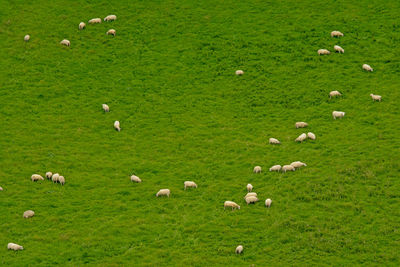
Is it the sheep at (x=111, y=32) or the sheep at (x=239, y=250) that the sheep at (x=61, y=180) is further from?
the sheep at (x=111, y=32)

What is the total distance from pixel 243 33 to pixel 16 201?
22908mm

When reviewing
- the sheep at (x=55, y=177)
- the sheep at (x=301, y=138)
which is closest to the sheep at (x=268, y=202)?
the sheep at (x=301, y=138)

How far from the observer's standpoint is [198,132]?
36812mm

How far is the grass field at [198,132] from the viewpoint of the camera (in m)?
27.3

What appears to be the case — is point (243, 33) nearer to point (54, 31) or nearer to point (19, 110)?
point (54, 31)

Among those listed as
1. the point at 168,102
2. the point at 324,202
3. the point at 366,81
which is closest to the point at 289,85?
the point at 366,81

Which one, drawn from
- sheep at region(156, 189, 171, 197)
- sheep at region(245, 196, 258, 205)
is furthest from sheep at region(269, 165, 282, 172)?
sheep at region(156, 189, 171, 197)

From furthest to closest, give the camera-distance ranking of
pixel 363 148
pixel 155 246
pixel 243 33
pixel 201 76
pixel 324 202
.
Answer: pixel 243 33 < pixel 201 76 < pixel 363 148 < pixel 324 202 < pixel 155 246

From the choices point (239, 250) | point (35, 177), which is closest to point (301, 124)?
point (239, 250)

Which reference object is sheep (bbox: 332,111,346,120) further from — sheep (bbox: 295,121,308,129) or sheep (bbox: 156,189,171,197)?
sheep (bbox: 156,189,171,197)

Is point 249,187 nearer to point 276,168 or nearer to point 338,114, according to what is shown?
point 276,168

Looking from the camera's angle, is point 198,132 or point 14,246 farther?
point 198,132

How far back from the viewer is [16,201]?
30.9 meters

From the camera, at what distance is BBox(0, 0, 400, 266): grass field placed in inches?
1077
